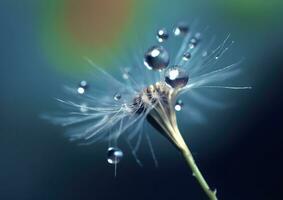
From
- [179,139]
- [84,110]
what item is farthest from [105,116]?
[179,139]

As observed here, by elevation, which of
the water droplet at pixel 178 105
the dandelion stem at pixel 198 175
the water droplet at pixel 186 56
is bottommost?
the dandelion stem at pixel 198 175

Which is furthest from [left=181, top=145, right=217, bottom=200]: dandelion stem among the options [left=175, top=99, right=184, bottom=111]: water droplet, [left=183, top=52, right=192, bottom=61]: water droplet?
[left=183, top=52, right=192, bottom=61]: water droplet

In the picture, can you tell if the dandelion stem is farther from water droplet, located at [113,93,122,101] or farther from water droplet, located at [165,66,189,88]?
water droplet, located at [113,93,122,101]

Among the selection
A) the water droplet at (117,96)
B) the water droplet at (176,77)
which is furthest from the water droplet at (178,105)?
the water droplet at (117,96)

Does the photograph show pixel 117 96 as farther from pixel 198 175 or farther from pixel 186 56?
pixel 198 175

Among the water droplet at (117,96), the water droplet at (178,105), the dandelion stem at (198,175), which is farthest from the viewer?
the water droplet at (117,96)

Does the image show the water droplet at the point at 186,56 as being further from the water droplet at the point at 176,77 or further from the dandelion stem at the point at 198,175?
the dandelion stem at the point at 198,175

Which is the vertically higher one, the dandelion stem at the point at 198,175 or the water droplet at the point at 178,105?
the water droplet at the point at 178,105

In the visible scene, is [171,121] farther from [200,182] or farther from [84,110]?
[84,110]

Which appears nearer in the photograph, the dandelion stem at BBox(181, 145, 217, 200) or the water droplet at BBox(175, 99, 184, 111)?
the dandelion stem at BBox(181, 145, 217, 200)
